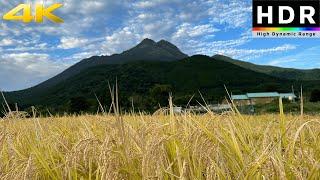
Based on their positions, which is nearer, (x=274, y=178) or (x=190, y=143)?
(x=274, y=178)

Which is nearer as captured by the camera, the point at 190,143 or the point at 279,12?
the point at 190,143

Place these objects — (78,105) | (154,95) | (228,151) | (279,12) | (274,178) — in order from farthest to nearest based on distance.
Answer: (154,95), (78,105), (279,12), (228,151), (274,178)

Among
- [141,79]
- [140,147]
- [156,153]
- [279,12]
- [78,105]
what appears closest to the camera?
[156,153]

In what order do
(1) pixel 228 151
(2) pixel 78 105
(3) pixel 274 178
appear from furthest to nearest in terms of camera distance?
(2) pixel 78 105 < (1) pixel 228 151 < (3) pixel 274 178

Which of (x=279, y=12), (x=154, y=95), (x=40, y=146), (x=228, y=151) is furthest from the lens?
(x=154, y=95)

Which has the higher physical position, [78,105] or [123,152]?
[123,152]

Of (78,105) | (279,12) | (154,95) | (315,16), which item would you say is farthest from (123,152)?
(154,95)

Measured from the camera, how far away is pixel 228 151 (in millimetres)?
3609

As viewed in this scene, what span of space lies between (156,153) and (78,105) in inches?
2822

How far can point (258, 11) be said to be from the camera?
16578 millimetres

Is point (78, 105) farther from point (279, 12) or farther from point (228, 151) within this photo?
point (228, 151)

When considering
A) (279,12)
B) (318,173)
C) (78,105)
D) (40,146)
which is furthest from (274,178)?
(78,105)

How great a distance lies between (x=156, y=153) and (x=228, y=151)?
74 cm

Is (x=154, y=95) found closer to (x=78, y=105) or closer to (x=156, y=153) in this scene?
(x=78, y=105)
